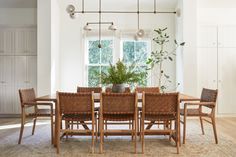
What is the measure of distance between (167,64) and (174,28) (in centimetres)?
95

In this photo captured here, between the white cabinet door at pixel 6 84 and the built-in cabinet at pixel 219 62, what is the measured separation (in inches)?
182

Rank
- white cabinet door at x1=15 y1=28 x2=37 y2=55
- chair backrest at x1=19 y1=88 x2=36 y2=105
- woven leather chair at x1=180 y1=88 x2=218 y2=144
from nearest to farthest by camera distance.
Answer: woven leather chair at x1=180 y1=88 x2=218 y2=144
chair backrest at x1=19 y1=88 x2=36 y2=105
white cabinet door at x1=15 y1=28 x2=37 y2=55

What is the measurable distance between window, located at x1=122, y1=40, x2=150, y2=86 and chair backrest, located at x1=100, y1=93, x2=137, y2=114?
12.2 feet

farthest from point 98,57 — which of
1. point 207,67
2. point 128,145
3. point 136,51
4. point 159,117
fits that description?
point 159,117

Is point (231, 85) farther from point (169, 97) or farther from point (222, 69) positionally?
point (169, 97)

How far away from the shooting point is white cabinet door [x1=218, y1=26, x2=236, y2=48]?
6.60m

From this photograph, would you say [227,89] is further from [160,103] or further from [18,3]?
[18,3]

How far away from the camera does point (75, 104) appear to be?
3.59 meters

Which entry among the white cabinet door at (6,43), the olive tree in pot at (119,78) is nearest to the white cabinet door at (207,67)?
the olive tree in pot at (119,78)

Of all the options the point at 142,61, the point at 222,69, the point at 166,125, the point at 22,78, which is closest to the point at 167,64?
the point at 142,61

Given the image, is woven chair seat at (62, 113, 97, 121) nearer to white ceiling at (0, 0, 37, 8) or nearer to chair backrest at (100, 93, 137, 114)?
chair backrest at (100, 93, 137, 114)

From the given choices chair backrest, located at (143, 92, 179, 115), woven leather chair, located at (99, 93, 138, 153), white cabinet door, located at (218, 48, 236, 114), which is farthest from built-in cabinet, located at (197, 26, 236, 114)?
woven leather chair, located at (99, 93, 138, 153)

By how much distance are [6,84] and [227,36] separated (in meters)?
5.53

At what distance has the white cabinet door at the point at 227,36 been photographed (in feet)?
21.6
